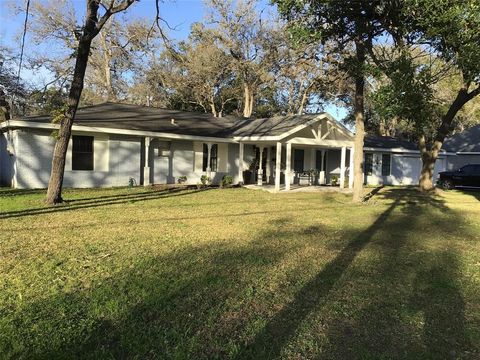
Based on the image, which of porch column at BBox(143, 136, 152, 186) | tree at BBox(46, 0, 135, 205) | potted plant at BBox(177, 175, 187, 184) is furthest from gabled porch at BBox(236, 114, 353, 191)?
tree at BBox(46, 0, 135, 205)

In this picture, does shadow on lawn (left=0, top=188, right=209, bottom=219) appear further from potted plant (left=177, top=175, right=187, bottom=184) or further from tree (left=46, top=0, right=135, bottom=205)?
potted plant (left=177, top=175, right=187, bottom=184)

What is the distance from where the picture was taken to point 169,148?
65.9 ft

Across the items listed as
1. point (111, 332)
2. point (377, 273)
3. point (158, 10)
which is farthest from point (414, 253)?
point (158, 10)

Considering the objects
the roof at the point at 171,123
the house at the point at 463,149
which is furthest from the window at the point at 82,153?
the house at the point at 463,149

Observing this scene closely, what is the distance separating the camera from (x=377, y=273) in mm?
6059

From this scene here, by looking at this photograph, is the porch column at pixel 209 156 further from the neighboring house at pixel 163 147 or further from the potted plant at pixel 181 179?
the potted plant at pixel 181 179

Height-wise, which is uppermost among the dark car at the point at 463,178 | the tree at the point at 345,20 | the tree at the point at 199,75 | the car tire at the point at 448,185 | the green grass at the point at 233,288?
the tree at the point at 199,75

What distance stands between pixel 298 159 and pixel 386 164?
7547 millimetres

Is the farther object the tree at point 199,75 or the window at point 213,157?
the tree at point 199,75

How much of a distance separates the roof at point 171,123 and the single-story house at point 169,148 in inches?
1.7

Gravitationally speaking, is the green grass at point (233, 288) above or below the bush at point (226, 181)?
below

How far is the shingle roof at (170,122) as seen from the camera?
1841cm

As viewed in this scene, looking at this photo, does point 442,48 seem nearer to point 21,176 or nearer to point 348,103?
point 21,176

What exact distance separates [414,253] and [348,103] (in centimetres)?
3568
